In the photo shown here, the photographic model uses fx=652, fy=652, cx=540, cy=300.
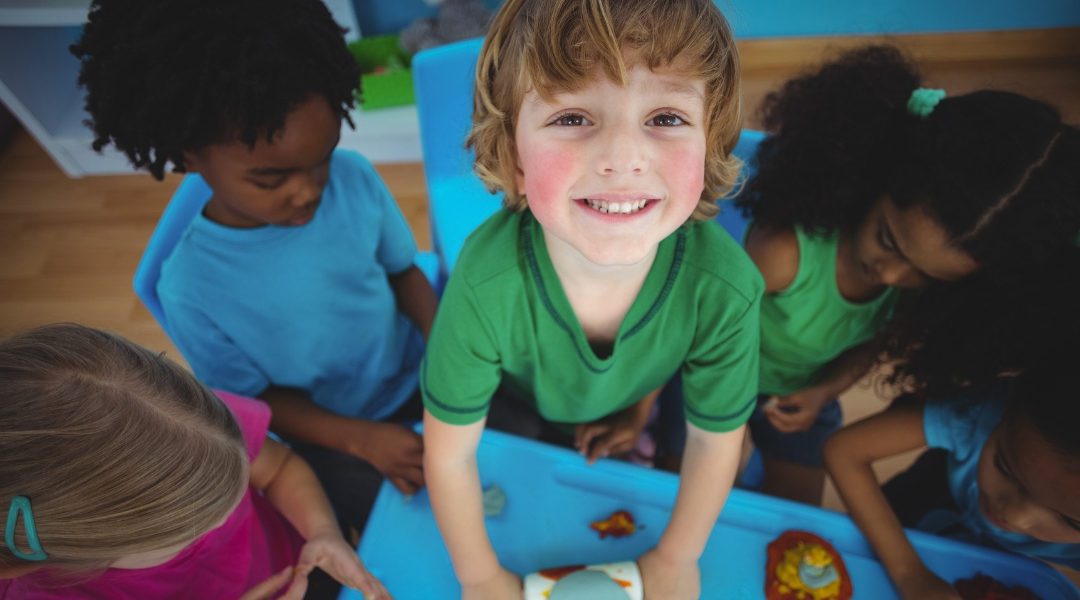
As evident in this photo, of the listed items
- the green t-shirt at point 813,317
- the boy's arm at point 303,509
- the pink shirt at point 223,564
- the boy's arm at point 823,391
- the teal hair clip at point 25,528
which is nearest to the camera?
the teal hair clip at point 25,528

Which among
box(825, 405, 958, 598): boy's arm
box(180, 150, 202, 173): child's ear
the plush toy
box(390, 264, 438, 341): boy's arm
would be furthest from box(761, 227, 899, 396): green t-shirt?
the plush toy

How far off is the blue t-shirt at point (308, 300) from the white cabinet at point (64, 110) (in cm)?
86

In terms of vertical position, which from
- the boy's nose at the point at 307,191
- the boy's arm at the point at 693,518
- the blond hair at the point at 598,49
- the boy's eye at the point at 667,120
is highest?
the blond hair at the point at 598,49

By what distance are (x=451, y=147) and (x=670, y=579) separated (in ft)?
2.25

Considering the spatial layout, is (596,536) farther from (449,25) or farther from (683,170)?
(449,25)

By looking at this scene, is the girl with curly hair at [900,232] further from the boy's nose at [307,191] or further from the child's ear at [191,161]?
the child's ear at [191,161]

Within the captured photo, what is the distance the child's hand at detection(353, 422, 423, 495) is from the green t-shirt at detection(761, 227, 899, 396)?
1.55 ft

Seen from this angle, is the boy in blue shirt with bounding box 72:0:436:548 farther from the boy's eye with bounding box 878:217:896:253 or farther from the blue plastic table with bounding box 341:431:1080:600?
the boy's eye with bounding box 878:217:896:253

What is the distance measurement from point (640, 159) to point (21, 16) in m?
1.62

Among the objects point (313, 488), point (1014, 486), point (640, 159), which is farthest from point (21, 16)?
point (1014, 486)

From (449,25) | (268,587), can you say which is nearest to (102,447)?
(268,587)

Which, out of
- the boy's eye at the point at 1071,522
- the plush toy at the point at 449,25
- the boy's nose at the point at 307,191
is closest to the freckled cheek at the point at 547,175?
the boy's nose at the point at 307,191

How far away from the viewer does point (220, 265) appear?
2.43 ft

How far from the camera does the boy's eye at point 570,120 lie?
0.47 metres
